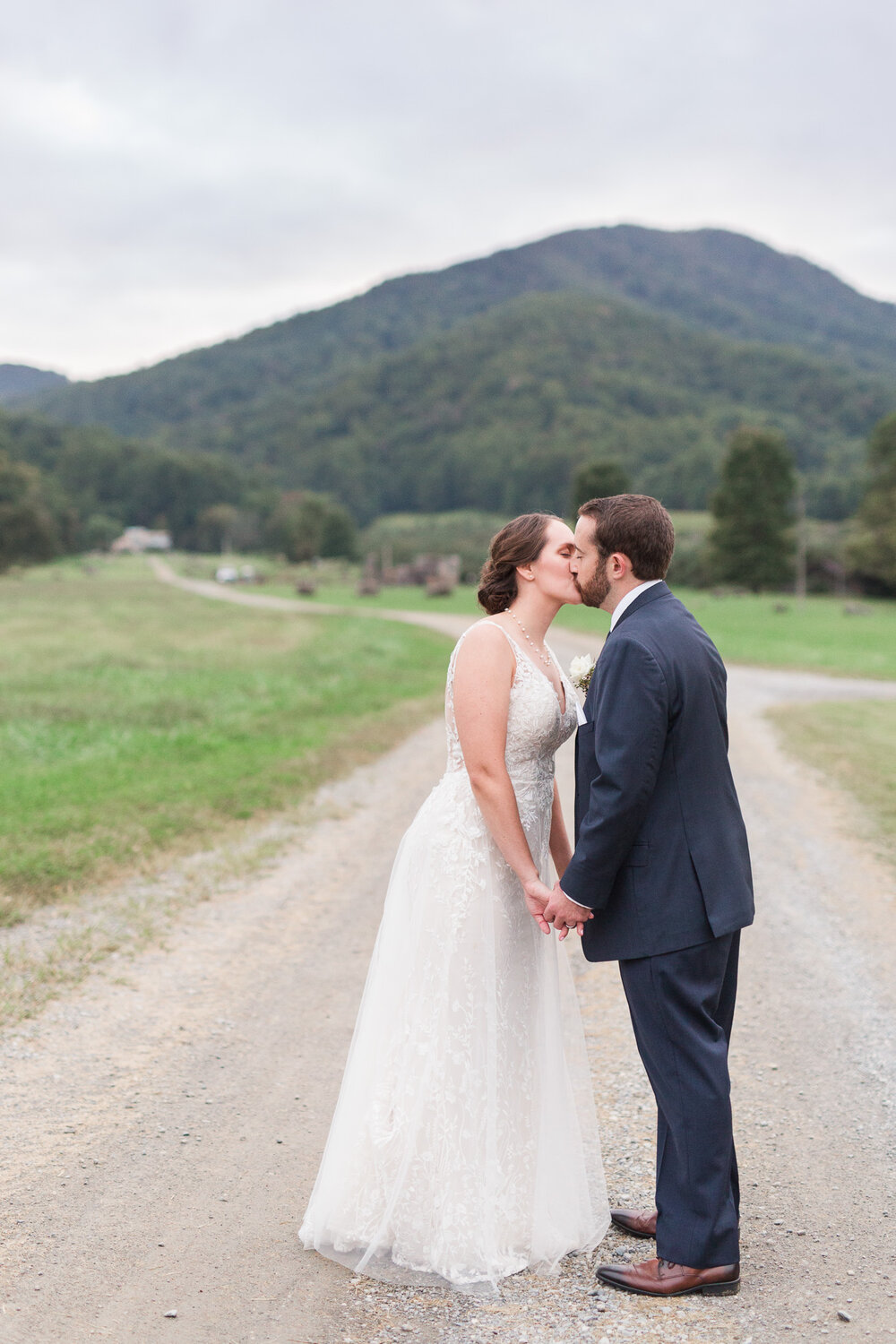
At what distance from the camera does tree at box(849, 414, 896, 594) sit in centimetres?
5291

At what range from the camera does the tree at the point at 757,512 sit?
2420 inches

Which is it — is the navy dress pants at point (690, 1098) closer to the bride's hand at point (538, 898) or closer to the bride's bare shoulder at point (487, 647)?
the bride's hand at point (538, 898)

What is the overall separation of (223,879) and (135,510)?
6012 inches

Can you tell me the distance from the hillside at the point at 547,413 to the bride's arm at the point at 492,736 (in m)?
110

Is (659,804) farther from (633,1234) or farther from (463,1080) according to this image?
(633,1234)

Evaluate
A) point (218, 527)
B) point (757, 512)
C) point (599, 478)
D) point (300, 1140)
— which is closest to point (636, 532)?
point (300, 1140)

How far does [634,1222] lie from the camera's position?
143 inches

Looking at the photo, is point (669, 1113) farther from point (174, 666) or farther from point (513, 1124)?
point (174, 666)

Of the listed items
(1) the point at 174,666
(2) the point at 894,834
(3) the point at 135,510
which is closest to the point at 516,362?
(3) the point at 135,510

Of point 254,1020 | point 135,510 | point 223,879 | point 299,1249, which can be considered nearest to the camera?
point 299,1249

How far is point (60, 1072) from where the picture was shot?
4809mm

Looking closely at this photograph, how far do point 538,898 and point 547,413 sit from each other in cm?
15126

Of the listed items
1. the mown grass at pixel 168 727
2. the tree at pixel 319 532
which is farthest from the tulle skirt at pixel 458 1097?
the tree at pixel 319 532

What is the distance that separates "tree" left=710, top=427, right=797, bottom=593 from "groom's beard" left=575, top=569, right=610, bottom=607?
2404 inches
